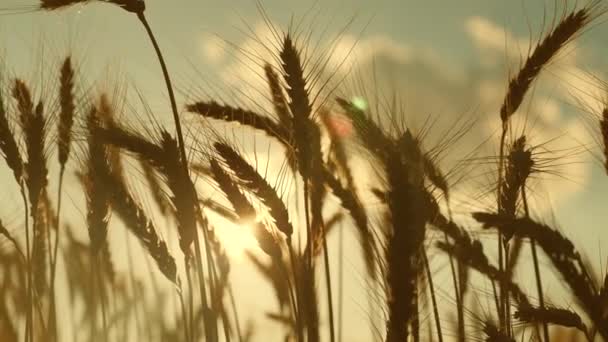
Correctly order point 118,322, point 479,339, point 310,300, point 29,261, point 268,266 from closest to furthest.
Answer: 1. point 310,300
2. point 479,339
3. point 29,261
4. point 268,266
5. point 118,322

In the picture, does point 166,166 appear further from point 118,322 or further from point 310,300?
point 118,322

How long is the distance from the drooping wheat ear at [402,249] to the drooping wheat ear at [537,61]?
1.28 meters

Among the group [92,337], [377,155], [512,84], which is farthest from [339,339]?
[377,155]

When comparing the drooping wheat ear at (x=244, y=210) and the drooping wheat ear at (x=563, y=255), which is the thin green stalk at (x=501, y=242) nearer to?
the drooping wheat ear at (x=563, y=255)

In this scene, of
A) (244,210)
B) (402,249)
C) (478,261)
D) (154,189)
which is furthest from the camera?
(154,189)

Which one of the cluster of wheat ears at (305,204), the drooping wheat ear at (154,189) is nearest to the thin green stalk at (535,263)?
the cluster of wheat ears at (305,204)

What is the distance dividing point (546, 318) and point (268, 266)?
5.18ft

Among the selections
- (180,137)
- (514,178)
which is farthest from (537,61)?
(180,137)

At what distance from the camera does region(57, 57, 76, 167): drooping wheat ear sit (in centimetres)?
350

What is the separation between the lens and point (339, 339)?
409 centimetres

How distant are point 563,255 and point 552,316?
221mm

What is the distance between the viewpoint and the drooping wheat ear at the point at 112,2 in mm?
2988

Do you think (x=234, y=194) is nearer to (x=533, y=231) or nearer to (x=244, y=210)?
(x=244, y=210)

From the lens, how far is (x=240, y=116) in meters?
3.07
